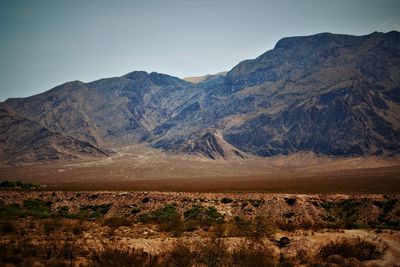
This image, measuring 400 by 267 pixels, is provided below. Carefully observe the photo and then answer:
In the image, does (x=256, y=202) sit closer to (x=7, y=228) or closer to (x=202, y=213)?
(x=202, y=213)

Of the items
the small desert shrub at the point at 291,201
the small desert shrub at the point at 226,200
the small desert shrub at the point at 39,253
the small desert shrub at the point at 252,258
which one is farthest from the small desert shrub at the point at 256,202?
the small desert shrub at the point at 39,253

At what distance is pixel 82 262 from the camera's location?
44.7 feet

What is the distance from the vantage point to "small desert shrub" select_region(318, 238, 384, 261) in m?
14.9

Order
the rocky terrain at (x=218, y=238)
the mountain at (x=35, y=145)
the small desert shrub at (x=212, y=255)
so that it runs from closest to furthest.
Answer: the small desert shrub at (x=212, y=255) → the rocky terrain at (x=218, y=238) → the mountain at (x=35, y=145)

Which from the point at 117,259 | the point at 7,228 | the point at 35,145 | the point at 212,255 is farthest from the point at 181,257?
the point at 35,145

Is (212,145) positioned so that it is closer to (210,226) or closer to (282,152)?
(282,152)

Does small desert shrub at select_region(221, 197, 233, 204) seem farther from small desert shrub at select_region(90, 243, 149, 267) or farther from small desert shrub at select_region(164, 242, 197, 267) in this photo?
small desert shrub at select_region(90, 243, 149, 267)

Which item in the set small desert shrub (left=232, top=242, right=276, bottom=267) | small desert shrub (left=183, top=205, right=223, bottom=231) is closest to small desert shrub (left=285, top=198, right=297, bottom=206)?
small desert shrub (left=183, top=205, right=223, bottom=231)

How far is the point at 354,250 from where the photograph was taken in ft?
49.6

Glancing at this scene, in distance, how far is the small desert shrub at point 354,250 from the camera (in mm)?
14883

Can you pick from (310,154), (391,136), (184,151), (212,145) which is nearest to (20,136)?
(184,151)

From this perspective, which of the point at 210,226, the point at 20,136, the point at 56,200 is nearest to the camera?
the point at 210,226

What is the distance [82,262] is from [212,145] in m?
163

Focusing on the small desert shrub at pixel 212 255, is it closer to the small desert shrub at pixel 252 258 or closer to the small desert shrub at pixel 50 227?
the small desert shrub at pixel 252 258
